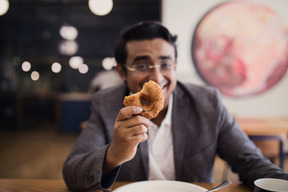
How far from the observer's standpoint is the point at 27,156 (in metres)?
5.19

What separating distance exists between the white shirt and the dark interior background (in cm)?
764

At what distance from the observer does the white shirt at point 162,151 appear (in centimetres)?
148

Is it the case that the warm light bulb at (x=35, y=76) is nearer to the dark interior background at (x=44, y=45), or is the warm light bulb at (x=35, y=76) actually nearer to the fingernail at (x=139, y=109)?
the dark interior background at (x=44, y=45)

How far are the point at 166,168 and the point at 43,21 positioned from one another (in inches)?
427

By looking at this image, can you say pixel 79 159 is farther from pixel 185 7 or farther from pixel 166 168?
pixel 185 7

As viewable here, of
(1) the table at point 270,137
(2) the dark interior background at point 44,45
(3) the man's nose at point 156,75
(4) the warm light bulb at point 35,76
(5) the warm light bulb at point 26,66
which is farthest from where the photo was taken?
(4) the warm light bulb at point 35,76

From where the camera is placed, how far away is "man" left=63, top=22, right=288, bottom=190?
1.40 meters

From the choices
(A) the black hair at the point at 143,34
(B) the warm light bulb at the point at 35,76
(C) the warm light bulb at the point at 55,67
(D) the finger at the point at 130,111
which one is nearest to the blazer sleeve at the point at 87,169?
(D) the finger at the point at 130,111

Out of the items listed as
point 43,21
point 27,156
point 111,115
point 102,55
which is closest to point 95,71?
point 102,55

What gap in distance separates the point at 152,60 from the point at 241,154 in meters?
0.79

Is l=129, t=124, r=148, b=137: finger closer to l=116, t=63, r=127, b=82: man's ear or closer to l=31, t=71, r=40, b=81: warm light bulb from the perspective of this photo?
l=116, t=63, r=127, b=82: man's ear

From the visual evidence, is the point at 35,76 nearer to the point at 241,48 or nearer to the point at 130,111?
the point at 241,48

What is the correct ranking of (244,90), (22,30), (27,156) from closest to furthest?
(244,90)
(27,156)
(22,30)

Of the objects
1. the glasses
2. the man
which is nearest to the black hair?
the man
